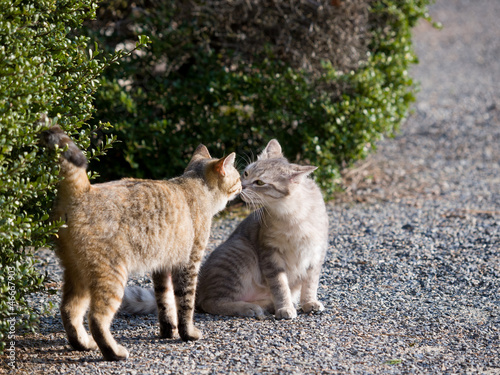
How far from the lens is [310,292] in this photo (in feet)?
16.5

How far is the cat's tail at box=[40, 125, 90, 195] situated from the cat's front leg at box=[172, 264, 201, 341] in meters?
0.96

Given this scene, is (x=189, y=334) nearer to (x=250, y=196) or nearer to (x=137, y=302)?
(x=137, y=302)

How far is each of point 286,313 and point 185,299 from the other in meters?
0.96

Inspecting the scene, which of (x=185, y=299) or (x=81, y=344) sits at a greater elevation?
(x=185, y=299)

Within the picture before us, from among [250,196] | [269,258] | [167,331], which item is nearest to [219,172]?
[250,196]

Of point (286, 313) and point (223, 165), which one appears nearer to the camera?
point (223, 165)

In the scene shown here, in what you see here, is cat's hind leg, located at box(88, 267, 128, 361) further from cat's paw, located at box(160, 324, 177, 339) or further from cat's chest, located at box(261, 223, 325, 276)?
cat's chest, located at box(261, 223, 325, 276)

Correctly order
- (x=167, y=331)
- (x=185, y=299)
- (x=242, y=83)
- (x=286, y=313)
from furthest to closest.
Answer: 1. (x=242, y=83)
2. (x=286, y=313)
3. (x=167, y=331)
4. (x=185, y=299)

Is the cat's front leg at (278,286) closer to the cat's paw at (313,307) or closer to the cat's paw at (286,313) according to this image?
the cat's paw at (286,313)

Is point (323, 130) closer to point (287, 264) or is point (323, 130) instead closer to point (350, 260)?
point (350, 260)

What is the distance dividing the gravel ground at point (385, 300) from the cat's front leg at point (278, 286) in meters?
0.11

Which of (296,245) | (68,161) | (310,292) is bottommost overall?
(310,292)

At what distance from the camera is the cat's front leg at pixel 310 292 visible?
16.2ft

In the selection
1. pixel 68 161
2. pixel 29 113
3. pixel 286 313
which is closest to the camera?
pixel 29 113
